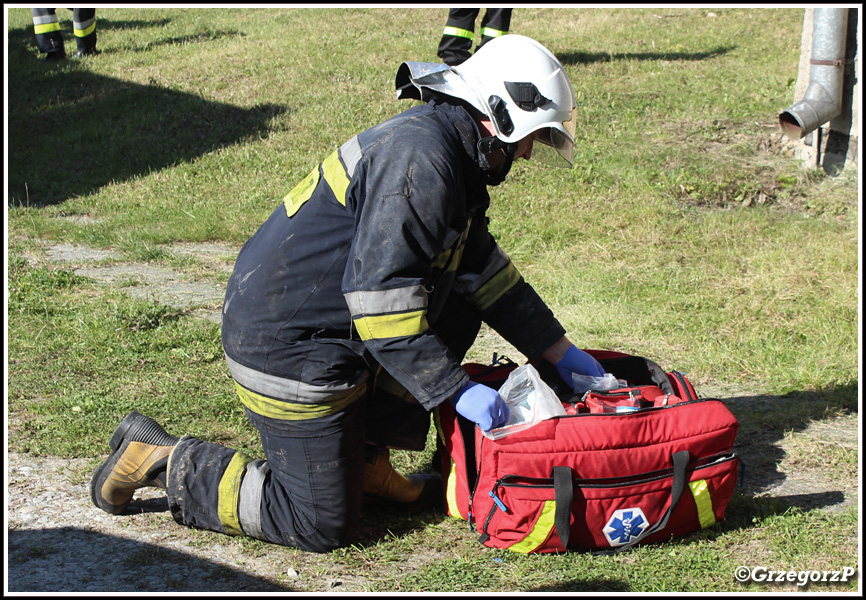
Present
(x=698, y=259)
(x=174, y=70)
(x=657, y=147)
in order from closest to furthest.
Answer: (x=698, y=259) → (x=657, y=147) → (x=174, y=70)

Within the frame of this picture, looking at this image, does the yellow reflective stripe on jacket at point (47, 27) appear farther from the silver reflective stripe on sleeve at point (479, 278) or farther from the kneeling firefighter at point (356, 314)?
the silver reflective stripe on sleeve at point (479, 278)

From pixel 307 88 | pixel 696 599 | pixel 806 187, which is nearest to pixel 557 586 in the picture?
pixel 696 599

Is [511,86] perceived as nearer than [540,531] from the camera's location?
Yes

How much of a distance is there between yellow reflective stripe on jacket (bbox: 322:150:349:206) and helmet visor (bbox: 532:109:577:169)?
0.69m

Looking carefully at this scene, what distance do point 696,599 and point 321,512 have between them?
1.32 metres

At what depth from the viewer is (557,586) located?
Answer: 105 inches

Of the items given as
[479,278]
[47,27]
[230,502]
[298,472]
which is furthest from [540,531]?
[47,27]

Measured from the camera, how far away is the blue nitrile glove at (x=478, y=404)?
8.55 feet

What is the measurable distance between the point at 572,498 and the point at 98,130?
28.5ft

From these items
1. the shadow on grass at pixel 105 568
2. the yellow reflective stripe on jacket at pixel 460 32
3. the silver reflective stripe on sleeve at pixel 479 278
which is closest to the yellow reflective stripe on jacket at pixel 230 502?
the shadow on grass at pixel 105 568

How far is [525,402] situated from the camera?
9.20 feet

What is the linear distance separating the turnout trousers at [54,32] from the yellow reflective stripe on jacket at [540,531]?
36.5 ft

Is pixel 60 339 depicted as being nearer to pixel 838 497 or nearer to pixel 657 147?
pixel 838 497

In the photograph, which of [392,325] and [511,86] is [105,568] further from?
[511,86]
